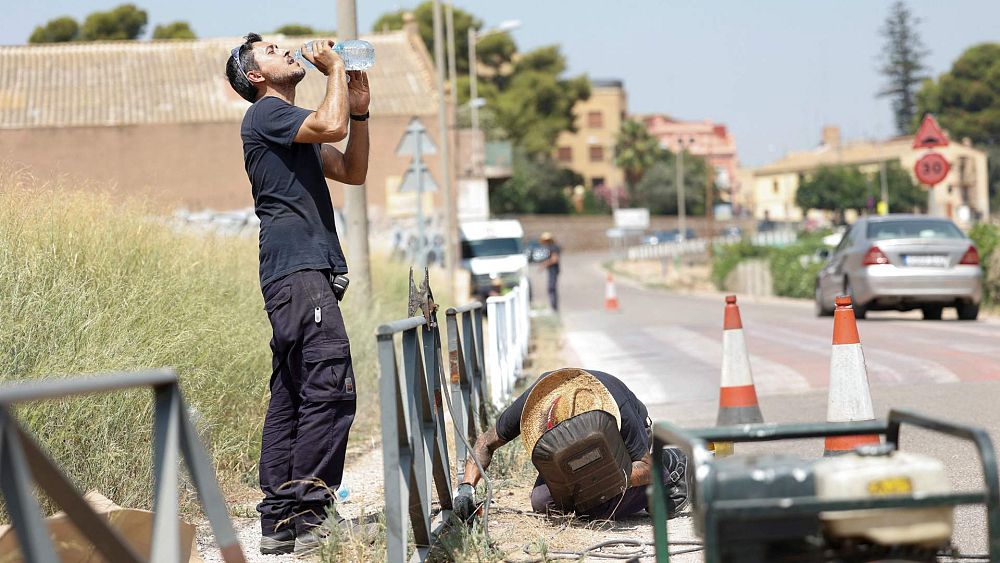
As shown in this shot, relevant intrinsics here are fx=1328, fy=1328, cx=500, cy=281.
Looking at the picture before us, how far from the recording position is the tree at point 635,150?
4532 inches

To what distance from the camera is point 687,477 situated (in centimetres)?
582

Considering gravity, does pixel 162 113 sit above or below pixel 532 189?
above

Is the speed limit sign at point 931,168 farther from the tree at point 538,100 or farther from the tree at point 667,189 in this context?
the tree at point 667,189

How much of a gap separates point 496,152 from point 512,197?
4280 centimetres

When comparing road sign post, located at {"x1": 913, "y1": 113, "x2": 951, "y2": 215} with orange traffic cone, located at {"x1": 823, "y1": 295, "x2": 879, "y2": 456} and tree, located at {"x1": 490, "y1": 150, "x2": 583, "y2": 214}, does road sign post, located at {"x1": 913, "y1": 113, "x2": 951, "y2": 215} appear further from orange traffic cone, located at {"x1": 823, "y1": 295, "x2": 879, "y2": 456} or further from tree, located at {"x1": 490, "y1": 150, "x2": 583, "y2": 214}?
tree, located at {"x1": 490, "y1": 150, "x2": 583, "y2": 214}

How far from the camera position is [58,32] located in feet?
271

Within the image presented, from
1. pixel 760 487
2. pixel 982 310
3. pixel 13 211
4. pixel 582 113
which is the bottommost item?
pixel 982 310

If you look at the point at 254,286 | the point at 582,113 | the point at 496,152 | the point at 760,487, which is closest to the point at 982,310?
the point at 254,286

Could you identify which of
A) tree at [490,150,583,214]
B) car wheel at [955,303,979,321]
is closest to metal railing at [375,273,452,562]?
car wheel at [955,303,979,321]

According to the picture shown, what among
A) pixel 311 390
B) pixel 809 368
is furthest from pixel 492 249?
pixel 311 390

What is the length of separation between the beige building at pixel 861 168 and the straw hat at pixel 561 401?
96512 millimetres

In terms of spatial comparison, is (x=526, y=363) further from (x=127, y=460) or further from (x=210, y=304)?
(x=127, y=460)

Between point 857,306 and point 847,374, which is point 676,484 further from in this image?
point 857,306

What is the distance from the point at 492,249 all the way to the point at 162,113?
17486mm
